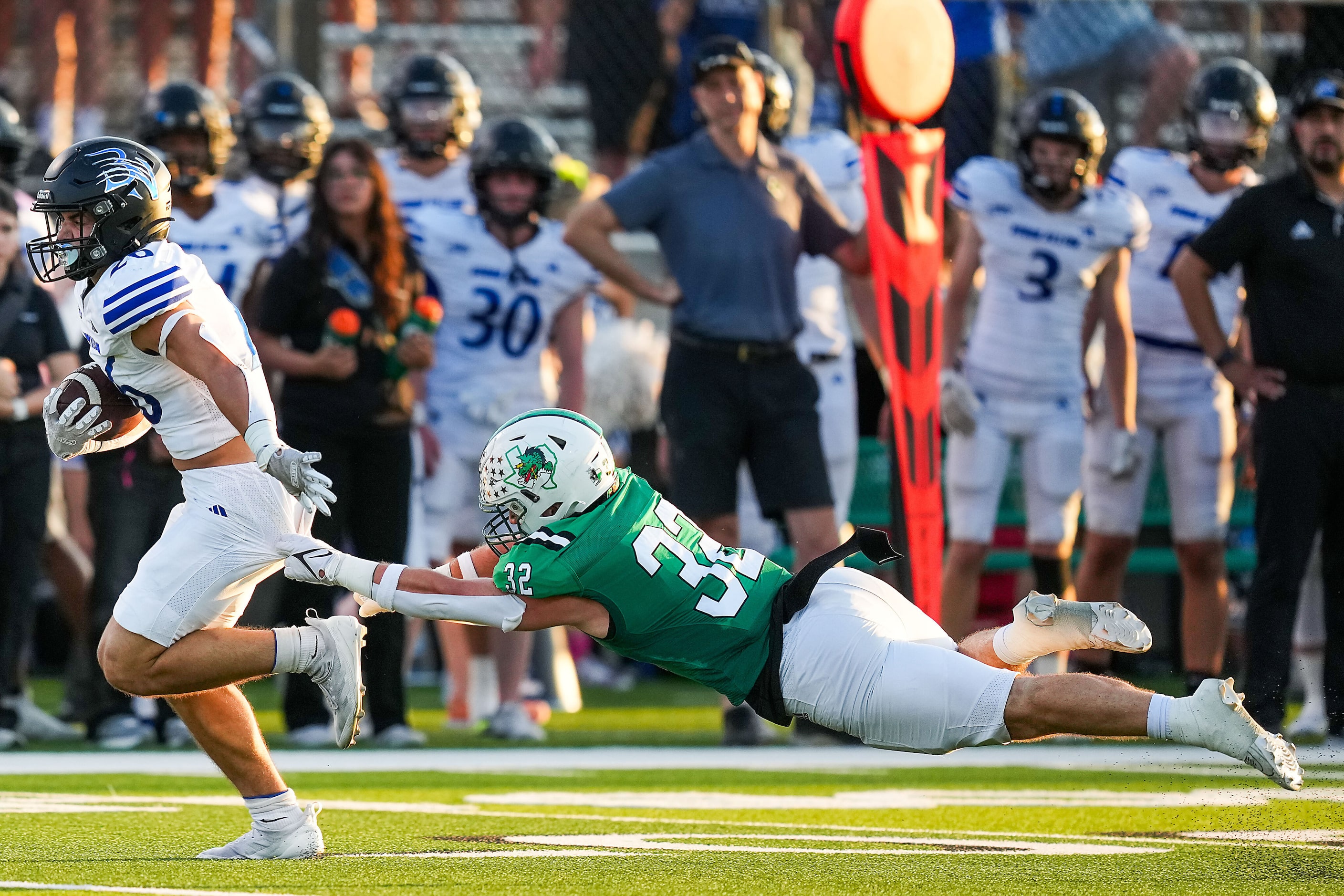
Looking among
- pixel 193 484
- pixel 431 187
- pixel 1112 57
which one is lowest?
pixel 193 484

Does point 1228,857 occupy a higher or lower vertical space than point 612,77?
lower

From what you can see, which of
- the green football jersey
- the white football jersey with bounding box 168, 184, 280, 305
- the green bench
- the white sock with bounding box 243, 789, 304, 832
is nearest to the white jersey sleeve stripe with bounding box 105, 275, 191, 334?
the green football jersey

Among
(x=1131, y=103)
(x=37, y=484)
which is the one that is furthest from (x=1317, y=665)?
(x=37, y=484)

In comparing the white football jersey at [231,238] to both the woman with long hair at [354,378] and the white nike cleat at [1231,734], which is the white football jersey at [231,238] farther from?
the white nike cleat at [1231,734]

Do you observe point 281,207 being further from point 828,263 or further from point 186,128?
point 828,263

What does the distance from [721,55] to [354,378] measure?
174 centimetres

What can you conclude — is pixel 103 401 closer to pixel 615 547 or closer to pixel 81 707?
pixel 615 547

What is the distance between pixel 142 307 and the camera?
14.8ft

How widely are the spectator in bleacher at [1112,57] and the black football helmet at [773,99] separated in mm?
2513

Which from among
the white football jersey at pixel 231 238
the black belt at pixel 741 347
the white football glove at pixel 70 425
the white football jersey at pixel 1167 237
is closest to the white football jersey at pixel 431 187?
the white football jersey at pixel 231 238

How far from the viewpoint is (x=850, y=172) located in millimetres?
8508

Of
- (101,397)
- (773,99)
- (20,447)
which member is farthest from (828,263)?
(101,397)

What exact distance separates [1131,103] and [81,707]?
598 centimetres

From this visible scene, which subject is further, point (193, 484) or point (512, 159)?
point (512, 159)
